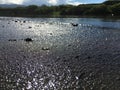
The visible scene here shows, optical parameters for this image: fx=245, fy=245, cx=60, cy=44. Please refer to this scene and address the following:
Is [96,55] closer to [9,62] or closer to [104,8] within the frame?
[9,62]

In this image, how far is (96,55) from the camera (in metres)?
31.5

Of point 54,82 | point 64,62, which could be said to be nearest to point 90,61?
point 64,62

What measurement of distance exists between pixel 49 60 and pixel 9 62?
460 centimetres

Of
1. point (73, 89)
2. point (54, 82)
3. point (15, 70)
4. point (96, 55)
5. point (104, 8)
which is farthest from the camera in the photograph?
point (104, 8)

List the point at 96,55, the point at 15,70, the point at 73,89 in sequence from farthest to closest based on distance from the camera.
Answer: the point at 96,55, the point at 15,70, the point at 73,89

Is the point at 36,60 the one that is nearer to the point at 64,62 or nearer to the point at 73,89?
the point at 64,62

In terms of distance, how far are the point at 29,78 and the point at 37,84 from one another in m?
1.79

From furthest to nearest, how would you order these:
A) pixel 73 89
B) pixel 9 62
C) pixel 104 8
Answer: pixel 104 8
pixel 9 62
pixel 73 89

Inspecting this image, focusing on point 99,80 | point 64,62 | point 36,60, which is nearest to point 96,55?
point 64,62

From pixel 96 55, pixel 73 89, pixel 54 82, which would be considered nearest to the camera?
pixel 73 89

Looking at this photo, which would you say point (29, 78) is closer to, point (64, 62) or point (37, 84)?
point (37, 84)

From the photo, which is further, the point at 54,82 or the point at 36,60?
the point at 36,60

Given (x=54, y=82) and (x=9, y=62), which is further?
(x=9, y=62)

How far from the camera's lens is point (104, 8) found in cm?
18650
